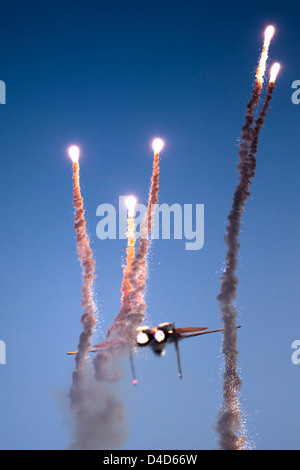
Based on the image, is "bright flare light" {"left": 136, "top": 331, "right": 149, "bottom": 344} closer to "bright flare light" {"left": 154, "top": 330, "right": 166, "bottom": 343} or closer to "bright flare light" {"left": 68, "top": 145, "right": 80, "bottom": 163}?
"bright flare light" {"left": 154, "top": 330, "right": 166, "bottom": 343}

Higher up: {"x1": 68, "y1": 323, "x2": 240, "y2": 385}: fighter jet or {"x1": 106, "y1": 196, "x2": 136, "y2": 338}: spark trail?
{"x1": 106, "y1": 196, "x2": 136, "y2": 338}: spark trail

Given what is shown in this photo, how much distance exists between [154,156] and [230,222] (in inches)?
648

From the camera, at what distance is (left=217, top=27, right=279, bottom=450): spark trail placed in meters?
106

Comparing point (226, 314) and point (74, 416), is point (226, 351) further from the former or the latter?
point (74, 416)

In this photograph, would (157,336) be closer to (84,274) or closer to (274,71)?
(84,274)

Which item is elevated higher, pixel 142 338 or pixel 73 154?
pixel 73 154

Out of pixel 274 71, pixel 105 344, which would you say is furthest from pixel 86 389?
pixel 274 71

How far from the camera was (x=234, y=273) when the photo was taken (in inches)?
4301

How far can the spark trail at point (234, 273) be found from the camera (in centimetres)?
10581

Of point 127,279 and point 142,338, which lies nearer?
point 142,338

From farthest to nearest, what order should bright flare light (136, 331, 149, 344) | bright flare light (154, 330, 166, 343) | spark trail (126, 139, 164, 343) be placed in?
1. spark trail (126, 139, 164, 343)
2. bright flare light (154, 330, 166, 343)
3. bright flare light (136, 331, 149, 344)

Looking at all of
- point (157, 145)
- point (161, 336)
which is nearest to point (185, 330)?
point (161, 336)

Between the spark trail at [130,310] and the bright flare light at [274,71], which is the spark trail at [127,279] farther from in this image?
the bright flare light at [274,71]

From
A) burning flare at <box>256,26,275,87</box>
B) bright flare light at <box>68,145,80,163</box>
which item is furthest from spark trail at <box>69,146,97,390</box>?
burning flare at <box>256,26,275,87</box>
